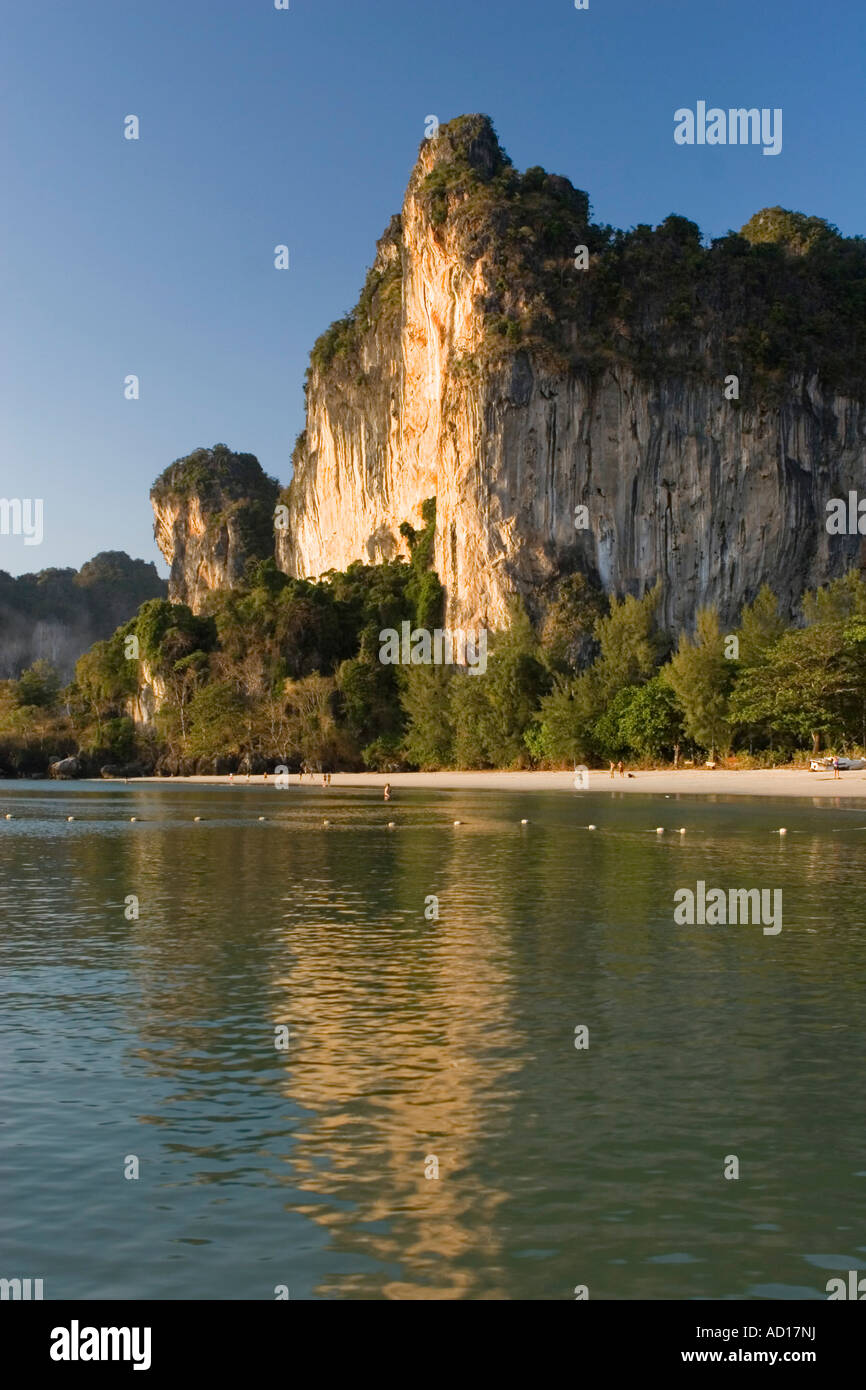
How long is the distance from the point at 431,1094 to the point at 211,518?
168424mm

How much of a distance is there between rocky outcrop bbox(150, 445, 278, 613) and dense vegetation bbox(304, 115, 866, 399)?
69928 mm

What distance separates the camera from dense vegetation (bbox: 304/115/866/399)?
332 ft

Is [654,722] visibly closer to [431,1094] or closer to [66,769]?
[431,1094]

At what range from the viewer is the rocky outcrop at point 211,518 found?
170 metres

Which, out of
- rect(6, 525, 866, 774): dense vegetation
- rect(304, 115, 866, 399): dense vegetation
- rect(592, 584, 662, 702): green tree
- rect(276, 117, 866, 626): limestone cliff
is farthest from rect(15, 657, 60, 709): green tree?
rect(592, 584, 662, 702): green tree

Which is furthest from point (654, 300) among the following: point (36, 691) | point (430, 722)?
point (36, 691)

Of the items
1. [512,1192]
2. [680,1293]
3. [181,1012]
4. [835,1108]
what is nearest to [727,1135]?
[835,1108]

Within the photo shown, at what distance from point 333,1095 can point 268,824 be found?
3539 centimetres

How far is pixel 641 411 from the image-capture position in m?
102

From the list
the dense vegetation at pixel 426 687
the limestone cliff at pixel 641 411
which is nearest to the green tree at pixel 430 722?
the dense vegetation at pixel 426 687

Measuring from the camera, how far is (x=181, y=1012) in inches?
560

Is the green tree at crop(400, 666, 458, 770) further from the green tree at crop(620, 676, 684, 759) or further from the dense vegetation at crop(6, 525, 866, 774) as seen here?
the green tree at crop(620, 676, 684, 759)

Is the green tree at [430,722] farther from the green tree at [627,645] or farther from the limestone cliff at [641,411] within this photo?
the green tree at [627,645]

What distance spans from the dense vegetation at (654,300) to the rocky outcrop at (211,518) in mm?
69928
